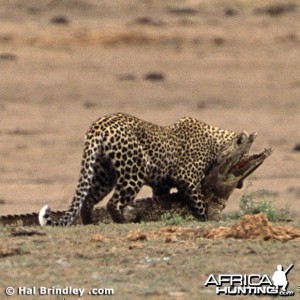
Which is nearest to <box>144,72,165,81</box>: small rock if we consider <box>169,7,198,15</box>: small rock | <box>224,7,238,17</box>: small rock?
<box>224,7,238,17</box>: small rock

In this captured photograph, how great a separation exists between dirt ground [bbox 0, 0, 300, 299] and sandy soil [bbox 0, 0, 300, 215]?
26 mm

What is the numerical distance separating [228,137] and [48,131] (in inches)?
374

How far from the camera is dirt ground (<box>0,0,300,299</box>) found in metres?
19.3

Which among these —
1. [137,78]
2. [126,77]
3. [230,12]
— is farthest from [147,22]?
[126,77]

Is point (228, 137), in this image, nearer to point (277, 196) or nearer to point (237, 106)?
point (277, 196)

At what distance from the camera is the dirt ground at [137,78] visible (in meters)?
19.3

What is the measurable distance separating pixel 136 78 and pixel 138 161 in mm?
15684

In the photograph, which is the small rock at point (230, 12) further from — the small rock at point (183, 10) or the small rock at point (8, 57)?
the small rock at point (8, 57)

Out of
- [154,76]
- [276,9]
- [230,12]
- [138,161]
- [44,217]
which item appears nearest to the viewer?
[44,217]

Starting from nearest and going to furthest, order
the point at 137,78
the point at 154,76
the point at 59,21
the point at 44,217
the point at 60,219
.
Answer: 1. the point at 44,217
2. the point at 60,219
3. the point at 154,76
4. the point at 137,78
5. the point at 59,21

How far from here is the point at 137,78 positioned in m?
27.9

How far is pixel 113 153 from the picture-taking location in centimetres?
1218

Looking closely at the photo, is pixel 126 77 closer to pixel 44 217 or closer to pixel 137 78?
pixel 137 78

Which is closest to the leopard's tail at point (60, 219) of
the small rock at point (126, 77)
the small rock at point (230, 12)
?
the small rock at point (126, 77)
